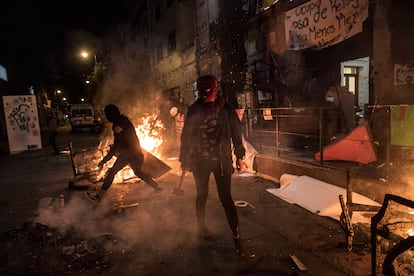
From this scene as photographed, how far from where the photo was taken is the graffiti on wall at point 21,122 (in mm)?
14484

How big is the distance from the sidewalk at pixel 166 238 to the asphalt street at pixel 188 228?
1 centimetres

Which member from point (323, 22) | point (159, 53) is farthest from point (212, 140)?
point (159, 53)

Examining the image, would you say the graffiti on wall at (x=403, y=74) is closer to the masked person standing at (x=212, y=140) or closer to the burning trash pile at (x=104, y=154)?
the masked person standing at (x=212, y=140)

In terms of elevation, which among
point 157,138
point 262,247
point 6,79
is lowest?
point 262,247

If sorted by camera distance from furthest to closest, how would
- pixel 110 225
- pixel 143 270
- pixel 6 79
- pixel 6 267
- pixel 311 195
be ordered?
pixel 6 79 < pixel 311 195 < pixel 110 225 < pixel 6 267 < pixel 143 270

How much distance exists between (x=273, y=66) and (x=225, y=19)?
4345mm

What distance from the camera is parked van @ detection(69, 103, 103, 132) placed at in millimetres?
27406

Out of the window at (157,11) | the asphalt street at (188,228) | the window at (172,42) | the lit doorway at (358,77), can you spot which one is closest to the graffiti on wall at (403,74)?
the asphalt street at (188,228)

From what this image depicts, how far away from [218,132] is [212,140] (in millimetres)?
129

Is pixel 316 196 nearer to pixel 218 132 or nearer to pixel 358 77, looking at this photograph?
pixel 218 132

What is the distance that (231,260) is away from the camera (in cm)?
381

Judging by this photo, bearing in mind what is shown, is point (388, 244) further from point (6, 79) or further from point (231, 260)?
point (6, 79)

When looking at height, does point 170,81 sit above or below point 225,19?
below

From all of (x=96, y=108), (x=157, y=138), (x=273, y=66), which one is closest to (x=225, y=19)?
(x=273, y=66)
